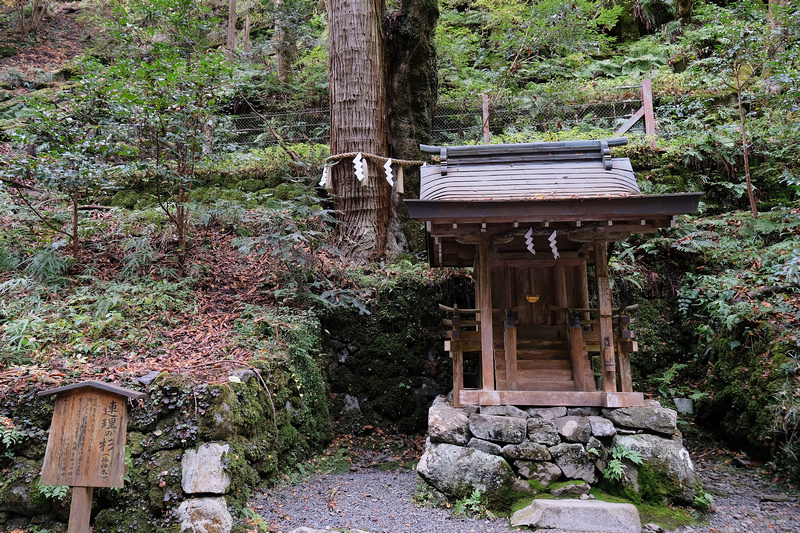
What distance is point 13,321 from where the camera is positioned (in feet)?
19.7

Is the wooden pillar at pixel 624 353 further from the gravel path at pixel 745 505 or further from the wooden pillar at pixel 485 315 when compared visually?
the wooden pillar at pixel 485 315

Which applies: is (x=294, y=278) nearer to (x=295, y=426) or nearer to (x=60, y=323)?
(x=295, y=426)

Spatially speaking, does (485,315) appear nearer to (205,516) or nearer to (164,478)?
(205,516)

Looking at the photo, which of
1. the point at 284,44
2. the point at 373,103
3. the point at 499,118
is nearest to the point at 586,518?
the point at 373,103

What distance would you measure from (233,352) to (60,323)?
2.21 metres

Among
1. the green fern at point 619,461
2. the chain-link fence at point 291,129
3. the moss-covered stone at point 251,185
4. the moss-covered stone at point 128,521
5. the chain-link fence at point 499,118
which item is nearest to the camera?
the moss-covered stone at point 128,521

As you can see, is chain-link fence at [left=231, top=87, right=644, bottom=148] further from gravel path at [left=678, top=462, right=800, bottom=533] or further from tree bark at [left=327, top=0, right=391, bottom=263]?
gravel path at [left=678, top=462, right=800, bottom=533]

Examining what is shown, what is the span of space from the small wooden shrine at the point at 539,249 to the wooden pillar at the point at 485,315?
13mm

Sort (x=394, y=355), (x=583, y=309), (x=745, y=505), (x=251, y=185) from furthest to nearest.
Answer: (x=251, y=185) → (x=394, y=355) → (x=583, y=309) → (x=745, y=505)

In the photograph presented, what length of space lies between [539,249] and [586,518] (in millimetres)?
3410

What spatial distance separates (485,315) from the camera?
6172 mm

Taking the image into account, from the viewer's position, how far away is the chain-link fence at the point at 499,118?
42.1ft

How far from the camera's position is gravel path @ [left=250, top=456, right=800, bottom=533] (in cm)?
481

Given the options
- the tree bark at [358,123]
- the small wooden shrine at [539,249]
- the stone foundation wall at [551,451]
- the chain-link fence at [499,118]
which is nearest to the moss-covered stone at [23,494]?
the stone foundation wall at [551,451]
